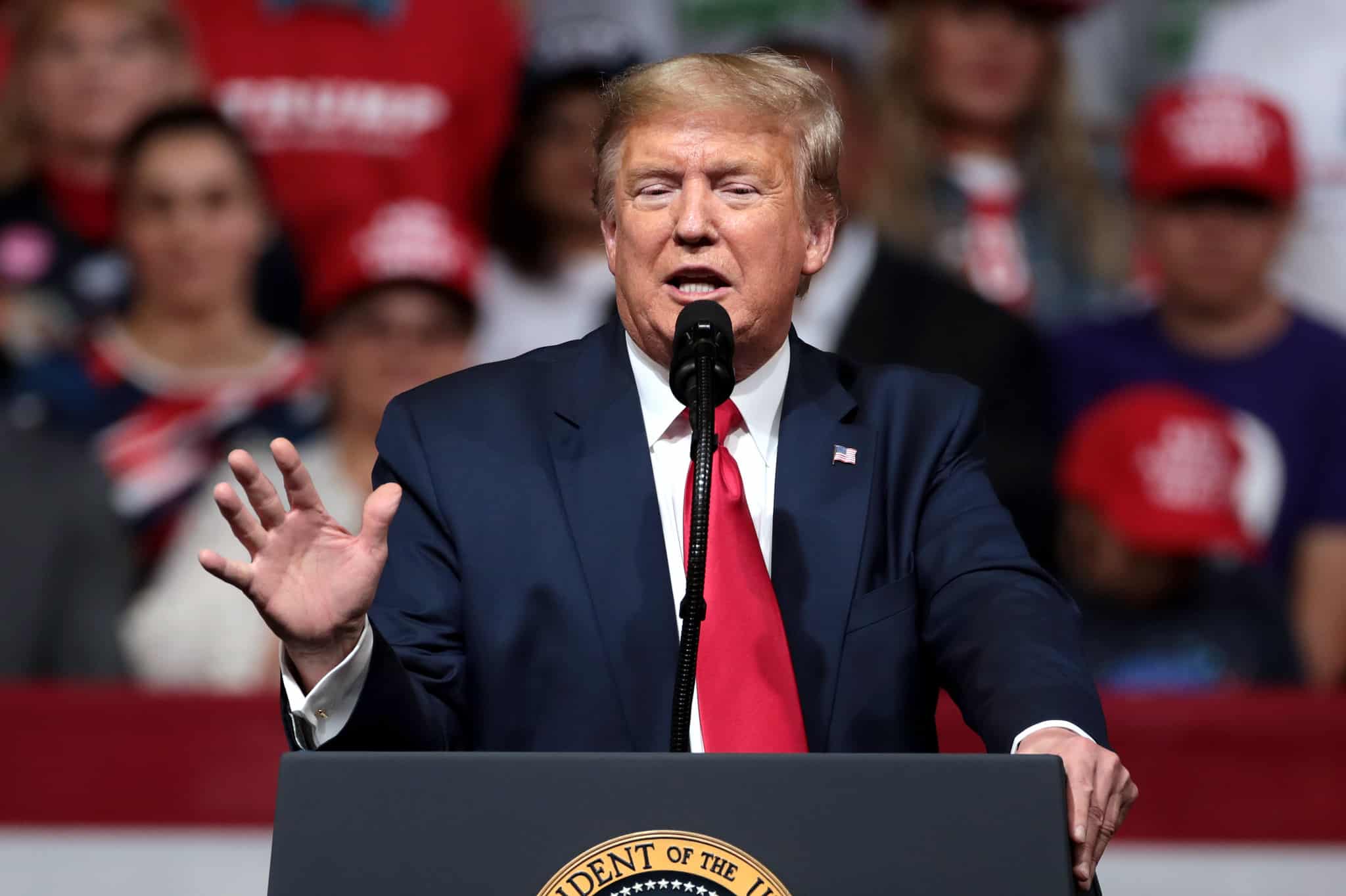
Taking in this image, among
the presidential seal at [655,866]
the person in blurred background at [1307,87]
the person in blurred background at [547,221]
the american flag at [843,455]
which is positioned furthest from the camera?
the person in blurred background at [1307,87]

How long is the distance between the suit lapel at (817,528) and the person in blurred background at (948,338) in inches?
74.2

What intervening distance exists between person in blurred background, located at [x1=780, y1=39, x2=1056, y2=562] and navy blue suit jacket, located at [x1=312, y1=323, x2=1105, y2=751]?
1.91 metres

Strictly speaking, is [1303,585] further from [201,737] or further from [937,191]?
[201,737]

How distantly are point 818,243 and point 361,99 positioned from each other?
2.49 meters

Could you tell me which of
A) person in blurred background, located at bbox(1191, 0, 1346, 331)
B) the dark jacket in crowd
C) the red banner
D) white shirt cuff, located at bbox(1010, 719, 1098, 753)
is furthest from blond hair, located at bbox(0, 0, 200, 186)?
white shirt cuff, located at bbox(1010, 719, 1098, 753)

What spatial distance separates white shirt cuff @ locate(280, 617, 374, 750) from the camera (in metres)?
1.34

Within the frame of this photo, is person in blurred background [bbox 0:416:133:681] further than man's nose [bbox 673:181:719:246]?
Yes

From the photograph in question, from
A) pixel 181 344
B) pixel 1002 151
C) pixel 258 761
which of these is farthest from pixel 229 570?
pixel 1002 151

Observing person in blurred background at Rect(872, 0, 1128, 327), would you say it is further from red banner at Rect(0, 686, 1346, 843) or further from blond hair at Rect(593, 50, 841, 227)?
blond hair at Rect(593, 50, 841, 227)

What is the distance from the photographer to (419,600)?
1.56 metres

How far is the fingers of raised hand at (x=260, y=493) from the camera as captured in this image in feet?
4.15

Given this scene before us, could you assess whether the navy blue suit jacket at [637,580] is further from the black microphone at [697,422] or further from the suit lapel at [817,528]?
the black microphone at [697,422]

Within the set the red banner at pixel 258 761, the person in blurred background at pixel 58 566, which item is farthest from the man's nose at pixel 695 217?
the person in blurred background at pixel 58 566

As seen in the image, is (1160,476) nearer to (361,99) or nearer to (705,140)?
(361,99)
